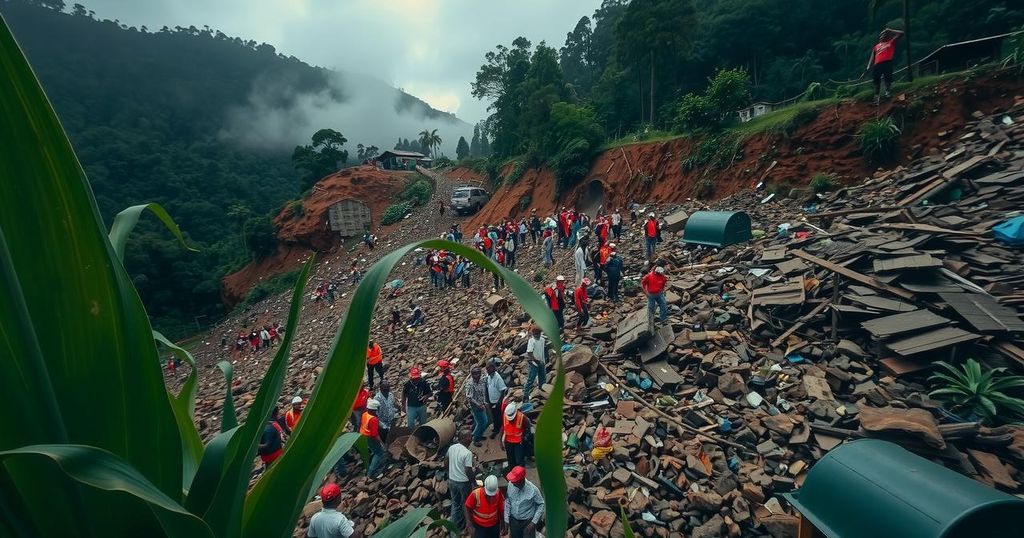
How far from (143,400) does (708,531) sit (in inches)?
229

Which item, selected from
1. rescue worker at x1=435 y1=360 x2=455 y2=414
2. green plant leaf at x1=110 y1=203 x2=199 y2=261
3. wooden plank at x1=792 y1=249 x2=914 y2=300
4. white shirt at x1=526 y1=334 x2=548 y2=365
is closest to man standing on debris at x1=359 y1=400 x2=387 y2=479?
rescue worker at x1=435 y1=360 x2=455 y2=414

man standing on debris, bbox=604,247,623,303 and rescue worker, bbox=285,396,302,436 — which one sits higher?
man standing on debris, bbox=604,247,623,303

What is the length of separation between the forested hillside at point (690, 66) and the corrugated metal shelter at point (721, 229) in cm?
950

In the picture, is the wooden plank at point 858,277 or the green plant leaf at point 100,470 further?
the wooden plank at point 858,277

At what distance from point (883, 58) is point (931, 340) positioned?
10671 mm

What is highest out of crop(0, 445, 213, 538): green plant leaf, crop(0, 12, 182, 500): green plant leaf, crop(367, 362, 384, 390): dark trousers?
crop(0, 12, 182, 500): green plant leaf

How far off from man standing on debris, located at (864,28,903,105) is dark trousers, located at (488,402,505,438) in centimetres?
1358

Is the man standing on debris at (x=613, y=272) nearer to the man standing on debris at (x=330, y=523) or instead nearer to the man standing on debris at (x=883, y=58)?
the man standing on debris at (x=330, y=523)

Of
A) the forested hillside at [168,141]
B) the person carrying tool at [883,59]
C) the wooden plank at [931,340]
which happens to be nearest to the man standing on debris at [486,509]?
the wooden plank at [931,340]

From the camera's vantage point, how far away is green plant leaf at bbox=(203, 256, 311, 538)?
954mm

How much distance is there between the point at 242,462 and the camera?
0.98 m

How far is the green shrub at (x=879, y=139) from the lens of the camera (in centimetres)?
1388

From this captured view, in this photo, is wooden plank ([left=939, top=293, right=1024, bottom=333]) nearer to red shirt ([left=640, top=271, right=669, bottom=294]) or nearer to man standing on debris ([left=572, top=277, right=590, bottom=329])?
red shirt ([left=640, top=271, right=669, bottom=294])

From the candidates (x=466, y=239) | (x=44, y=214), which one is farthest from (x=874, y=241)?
(x=466, y=239)
